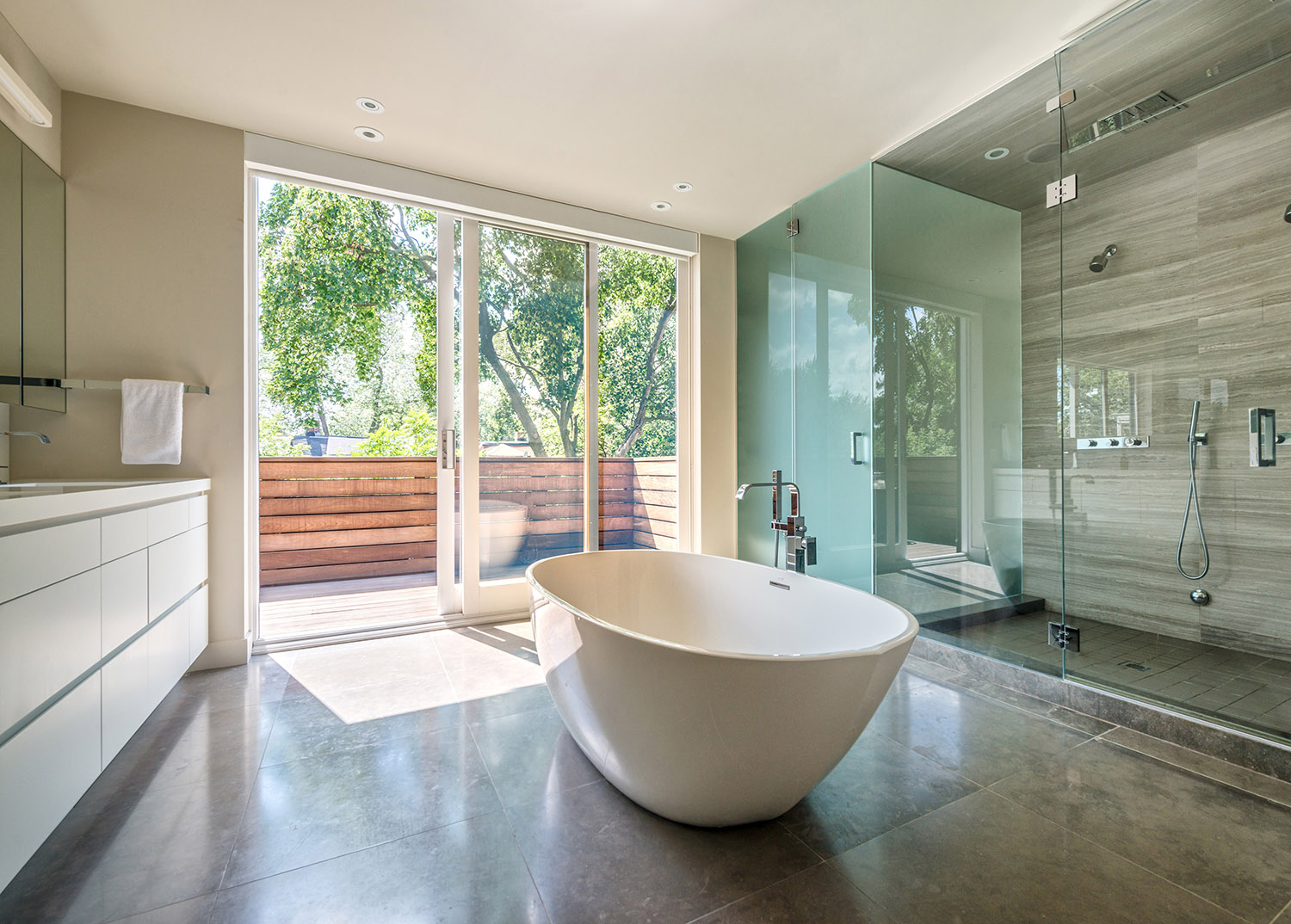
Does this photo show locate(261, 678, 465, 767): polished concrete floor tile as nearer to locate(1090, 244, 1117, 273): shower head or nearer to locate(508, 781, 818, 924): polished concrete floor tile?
locate(508, 781, 818, 924): polished concrete floor tile

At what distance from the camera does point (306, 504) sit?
186 inches

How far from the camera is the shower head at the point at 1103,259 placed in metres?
2.23

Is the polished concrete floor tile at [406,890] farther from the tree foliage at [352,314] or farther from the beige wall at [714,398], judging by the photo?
the tree foliage at [352,314]

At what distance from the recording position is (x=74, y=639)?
4.40 feet

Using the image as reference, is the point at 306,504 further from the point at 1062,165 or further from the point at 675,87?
the point at 1062,165

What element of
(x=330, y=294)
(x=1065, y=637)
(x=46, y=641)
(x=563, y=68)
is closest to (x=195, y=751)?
(x=46, y=641)

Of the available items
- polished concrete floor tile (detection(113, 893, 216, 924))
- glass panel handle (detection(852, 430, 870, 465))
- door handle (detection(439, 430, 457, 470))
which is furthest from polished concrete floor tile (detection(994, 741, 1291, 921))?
door handle (detection(439, 430, 457, 470))

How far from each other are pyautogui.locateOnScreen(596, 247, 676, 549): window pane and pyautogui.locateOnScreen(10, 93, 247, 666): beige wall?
1918 millimetres

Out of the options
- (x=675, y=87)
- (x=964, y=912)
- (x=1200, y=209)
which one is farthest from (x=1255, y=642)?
(x=675, y=87)

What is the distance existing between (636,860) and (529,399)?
2.58 m

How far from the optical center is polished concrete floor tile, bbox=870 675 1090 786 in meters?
1.85

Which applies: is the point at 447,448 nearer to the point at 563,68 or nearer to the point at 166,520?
the point at 166,520

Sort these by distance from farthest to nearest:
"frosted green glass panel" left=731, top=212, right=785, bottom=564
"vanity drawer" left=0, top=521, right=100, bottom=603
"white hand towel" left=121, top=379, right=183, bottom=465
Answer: "frosted green glass panel" left=731, top=212, right=785, bottom=564
"white hand towel" left=121, top=379, right=183, bottom=465
"vanity drawer" left=0, top=521, right=100, bottom=603

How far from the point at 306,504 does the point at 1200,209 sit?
552 centimetres
